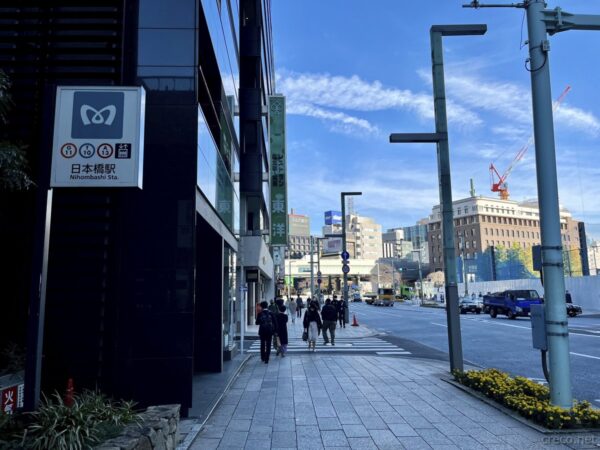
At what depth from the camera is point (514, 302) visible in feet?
112

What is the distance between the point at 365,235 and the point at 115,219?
176 m

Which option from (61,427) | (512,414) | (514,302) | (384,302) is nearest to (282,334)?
(512,414)

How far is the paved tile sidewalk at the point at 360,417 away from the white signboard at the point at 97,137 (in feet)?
12.1

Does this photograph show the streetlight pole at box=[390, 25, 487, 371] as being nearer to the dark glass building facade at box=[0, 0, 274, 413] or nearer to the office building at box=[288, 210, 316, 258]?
the dark glass building facade at box=[0, 0, 274, 413]

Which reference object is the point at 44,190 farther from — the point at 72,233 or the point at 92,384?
the point at 92,384

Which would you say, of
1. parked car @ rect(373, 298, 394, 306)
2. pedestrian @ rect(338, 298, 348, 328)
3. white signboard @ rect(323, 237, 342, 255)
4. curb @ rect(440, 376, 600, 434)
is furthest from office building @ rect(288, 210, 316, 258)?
curb @ rect(440, 376, 600, 434)

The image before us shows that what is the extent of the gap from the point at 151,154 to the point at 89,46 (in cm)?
209

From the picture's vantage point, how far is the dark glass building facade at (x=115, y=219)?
734 cm

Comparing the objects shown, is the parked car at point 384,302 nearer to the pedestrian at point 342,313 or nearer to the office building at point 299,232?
the pedestrian at point 342,313

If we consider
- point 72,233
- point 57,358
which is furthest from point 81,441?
point 72,233

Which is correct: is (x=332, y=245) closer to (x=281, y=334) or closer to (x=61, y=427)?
(x=281, y=334)

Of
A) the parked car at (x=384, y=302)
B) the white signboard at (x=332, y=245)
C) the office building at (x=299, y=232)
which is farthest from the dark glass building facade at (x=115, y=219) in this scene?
the office building at (x=299, y=232)

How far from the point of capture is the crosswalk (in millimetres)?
16438

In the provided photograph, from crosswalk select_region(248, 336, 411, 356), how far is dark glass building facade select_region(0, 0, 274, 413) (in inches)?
378
